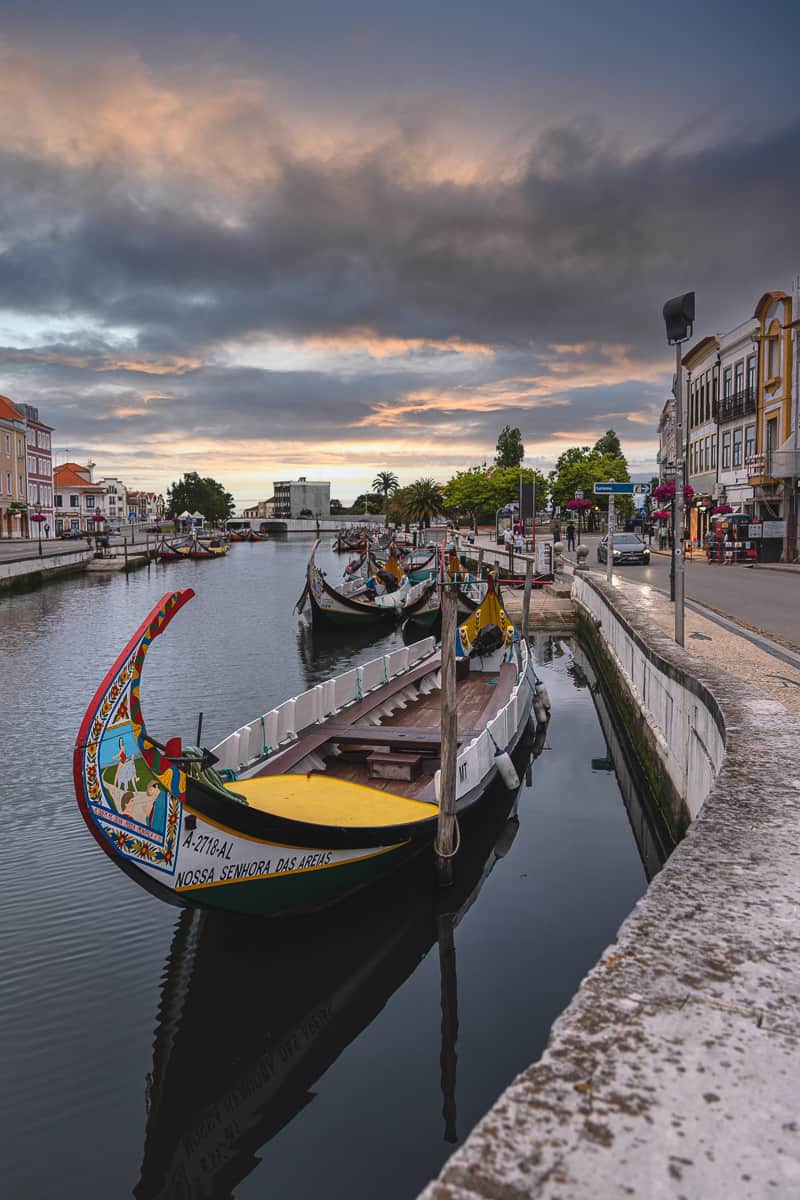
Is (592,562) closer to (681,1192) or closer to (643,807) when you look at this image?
(643,807)

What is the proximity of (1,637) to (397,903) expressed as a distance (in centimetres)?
2608

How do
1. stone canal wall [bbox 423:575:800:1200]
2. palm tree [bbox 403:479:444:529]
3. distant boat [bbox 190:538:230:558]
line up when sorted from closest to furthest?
1. stone canal wall [bbox 423:575:800:1200]
2. distant boat [bbox 190:538:230:558]
3. palm tree [bbox 403:479:444:529]

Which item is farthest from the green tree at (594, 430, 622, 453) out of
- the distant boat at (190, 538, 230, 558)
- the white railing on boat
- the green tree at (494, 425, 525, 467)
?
the white railing on boat

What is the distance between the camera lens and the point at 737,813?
18.3ft

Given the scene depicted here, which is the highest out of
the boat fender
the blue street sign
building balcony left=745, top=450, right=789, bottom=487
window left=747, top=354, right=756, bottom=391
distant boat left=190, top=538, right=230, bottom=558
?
window left=747, top=354, right=756, bottom=391

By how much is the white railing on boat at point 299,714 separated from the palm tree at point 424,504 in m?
107

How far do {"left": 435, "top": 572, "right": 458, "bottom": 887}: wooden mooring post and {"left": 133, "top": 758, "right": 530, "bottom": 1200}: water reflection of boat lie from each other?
1.32ft

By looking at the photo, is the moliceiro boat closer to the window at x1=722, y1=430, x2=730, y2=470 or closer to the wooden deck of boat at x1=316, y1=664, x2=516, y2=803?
the wooden deck of boat at x1=316, y1=664, x2=516, y2=803

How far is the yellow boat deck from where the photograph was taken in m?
8.80

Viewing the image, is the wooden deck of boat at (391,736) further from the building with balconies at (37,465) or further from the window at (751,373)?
the building with balconies at (37,465)

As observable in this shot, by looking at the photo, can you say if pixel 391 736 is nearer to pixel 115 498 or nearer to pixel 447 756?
pixel 447 756

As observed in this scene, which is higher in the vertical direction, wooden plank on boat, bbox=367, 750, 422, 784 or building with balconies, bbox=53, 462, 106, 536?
building with balconies, bbox=53, 462, 106, 536

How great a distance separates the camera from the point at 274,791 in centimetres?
936

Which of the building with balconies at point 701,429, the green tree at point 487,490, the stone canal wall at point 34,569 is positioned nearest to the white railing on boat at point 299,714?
the stone canal wall at point 34,569
